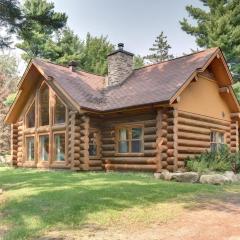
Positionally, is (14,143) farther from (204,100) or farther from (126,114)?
(204,100)

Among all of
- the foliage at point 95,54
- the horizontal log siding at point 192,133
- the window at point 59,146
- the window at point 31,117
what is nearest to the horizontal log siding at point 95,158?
the window at point 59,146

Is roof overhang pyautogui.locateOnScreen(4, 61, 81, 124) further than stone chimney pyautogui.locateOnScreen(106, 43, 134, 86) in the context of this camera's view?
No

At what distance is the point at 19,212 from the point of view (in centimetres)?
1002

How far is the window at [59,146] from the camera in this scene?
21875 millimetres

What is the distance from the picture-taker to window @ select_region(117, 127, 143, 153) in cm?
2009

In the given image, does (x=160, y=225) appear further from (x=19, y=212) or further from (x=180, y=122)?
(x=180, y=122)

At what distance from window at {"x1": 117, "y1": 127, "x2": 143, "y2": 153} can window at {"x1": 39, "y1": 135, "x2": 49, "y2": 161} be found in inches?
191

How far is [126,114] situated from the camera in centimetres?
2053

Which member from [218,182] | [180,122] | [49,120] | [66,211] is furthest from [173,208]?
[49,120]

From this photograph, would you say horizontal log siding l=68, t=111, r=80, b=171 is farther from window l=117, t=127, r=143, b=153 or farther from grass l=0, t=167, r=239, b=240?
grass l=0, t=167, r=239, b=240

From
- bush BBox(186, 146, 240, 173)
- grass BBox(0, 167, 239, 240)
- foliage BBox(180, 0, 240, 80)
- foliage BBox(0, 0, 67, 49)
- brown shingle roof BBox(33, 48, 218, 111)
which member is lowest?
grass BBox(0, 167, 239, 240)

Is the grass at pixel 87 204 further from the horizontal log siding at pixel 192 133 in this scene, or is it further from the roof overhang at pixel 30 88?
the roof overhang at pixel 30 88

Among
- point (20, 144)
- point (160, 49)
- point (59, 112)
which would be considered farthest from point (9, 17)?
point (160, 49)

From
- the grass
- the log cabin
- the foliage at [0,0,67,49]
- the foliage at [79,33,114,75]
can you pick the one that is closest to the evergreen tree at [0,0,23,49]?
the foliage at [0,0,67,49]
